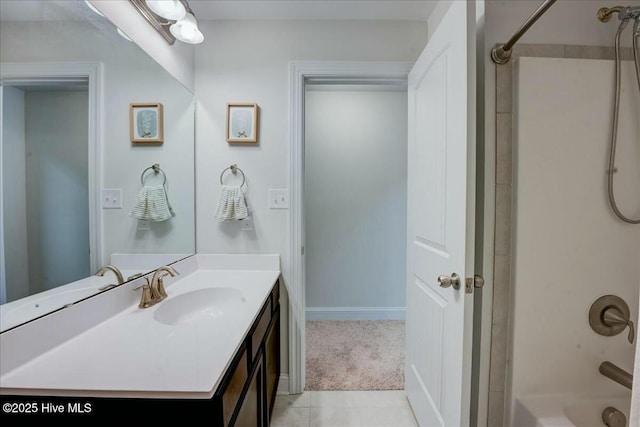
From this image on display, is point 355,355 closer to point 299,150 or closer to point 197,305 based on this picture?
point 197,305

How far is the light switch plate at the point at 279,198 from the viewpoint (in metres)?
1.60

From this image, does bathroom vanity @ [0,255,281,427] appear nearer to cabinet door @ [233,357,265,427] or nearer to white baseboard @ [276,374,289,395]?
cabinet door @ [233,357,265,427]

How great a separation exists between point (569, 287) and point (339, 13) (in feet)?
6.12

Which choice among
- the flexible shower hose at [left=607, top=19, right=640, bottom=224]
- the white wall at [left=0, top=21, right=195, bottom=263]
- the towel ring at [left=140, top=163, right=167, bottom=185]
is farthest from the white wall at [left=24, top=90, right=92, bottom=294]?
the flexible shower hose at [left=607, top=19, right=640, bottom=224]

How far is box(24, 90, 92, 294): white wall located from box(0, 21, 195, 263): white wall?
0.10 m

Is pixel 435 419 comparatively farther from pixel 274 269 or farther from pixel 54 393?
pixel 54 393

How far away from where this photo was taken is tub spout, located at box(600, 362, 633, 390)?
39.8 inches

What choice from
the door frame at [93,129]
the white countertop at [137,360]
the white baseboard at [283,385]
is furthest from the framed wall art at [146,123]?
the white baseboard at [283,385]

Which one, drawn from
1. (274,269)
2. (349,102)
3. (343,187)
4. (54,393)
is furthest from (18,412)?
(349,102)

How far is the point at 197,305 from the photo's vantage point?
1244 millimetres

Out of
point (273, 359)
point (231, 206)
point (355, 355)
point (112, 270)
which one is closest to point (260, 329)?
point (273, 359)

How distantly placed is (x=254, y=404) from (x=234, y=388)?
1.09 feet

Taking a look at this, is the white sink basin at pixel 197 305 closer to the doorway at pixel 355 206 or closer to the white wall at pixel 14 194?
the white wall at pixel 14 194

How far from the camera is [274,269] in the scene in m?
1.60
